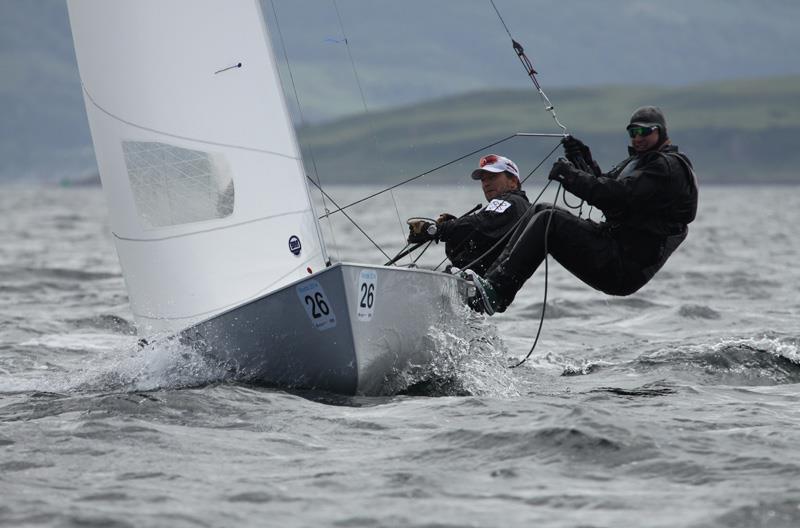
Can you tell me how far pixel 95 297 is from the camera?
42.9ft

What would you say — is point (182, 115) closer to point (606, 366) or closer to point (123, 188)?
point (123, 188)

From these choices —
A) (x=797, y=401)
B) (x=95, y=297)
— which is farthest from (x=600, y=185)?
(x=95, y=297)

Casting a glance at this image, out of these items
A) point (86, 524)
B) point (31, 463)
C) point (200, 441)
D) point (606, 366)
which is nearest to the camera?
point (86, 524)

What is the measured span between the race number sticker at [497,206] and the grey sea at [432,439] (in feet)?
2.16

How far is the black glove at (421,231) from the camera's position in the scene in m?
7.44

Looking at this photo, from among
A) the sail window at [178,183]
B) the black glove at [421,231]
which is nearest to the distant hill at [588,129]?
the black glove at [421,231]

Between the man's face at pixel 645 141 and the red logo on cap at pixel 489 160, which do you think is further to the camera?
the red logo on cap at pixel 489 160

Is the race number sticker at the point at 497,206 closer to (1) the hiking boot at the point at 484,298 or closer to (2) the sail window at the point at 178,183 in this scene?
(1) the hiking boot at the point at 484,298

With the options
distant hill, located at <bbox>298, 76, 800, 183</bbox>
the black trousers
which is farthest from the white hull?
distant hill, located at <bbox>298, 76, 800, 183</bbox>

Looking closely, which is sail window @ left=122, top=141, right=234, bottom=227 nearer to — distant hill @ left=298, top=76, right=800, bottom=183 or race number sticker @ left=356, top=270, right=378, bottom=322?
race number sticker @ left=356, top=270, right=378, bottom=322

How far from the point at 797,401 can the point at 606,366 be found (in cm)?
168

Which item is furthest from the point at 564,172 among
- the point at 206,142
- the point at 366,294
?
the point at 206,142

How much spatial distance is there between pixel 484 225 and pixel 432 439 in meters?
2.45

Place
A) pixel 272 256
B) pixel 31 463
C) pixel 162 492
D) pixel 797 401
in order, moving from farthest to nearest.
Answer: pixel 272 256 → pixel 797 401 → pixel 31 463 → pixel 162 492
